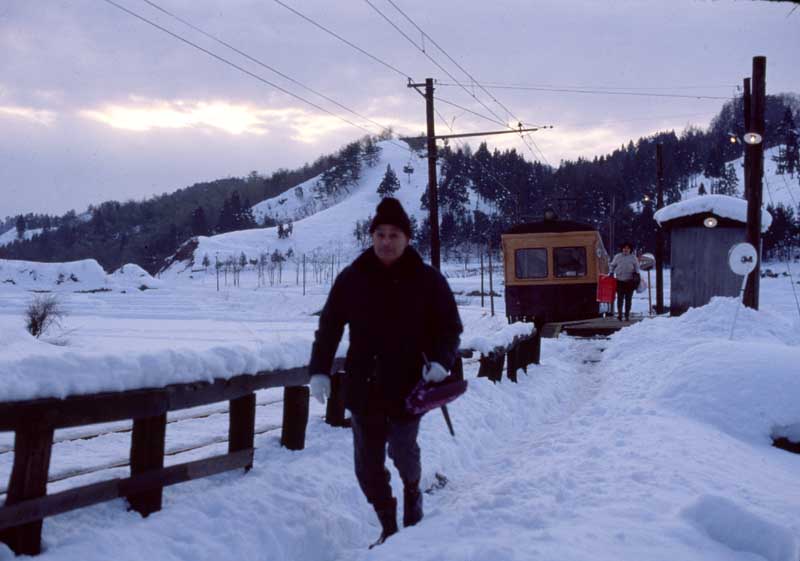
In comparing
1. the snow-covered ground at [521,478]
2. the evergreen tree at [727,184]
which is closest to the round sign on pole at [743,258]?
the snow-covered ground at [521,478]

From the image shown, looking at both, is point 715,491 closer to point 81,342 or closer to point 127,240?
point 81,342

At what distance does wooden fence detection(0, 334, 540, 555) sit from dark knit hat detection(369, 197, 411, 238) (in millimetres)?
1439

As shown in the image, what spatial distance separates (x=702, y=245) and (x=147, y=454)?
20174 millimetres

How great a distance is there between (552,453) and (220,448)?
270cm

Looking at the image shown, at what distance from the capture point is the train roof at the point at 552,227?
2033cm

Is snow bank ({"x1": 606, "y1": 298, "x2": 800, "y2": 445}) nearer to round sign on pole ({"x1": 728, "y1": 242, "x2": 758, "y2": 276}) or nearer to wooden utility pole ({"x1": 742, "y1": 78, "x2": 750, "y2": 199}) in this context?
round sign on pole ({"x1": 728, "y1": 242, "x2": 758, "y2": 276})

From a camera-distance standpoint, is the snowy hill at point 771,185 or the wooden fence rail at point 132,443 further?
the snowy hill at point 771,185

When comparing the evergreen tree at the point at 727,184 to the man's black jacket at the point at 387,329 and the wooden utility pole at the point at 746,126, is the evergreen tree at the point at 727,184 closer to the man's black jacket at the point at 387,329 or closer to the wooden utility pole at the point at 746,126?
the wooden utility pole at the point at 746,126

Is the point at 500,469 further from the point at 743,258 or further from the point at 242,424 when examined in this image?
the point at 743,258

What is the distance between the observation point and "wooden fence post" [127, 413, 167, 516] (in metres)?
3.75

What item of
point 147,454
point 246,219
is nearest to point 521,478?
point 147,454

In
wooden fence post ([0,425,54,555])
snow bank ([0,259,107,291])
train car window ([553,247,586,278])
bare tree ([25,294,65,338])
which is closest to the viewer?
wooden fence post ([0,425,54,555])

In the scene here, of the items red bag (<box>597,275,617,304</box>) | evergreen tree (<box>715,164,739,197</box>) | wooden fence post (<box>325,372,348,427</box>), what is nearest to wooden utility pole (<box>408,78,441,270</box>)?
red bag (<box>597,275,617,304</box>)

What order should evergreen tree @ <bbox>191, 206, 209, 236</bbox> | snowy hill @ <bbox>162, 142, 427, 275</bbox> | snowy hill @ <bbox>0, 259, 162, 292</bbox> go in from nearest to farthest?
snowy hill @ <bbox>0, 259, 162, 292</bbox> < snowy hill @ <bbox>162, 142, 427, 275</bbox> < evergreen tree @ <bbox>191, 206, 209, 236</bbox>
